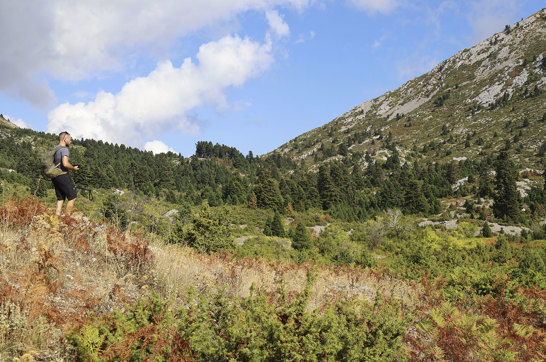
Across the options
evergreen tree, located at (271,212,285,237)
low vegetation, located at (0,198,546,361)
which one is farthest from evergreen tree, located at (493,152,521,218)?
low vegetation, located at (0,198,546,361)

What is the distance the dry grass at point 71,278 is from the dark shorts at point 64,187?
2.57 feet

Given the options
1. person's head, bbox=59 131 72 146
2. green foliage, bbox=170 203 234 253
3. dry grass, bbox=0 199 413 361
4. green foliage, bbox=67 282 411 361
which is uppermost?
person's head, bbox=59 131 72 146

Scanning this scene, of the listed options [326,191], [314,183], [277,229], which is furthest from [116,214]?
[314,183]

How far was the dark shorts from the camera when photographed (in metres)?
6.11

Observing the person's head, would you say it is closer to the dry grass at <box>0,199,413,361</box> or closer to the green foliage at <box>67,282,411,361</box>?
the dry grass at <box>0,199,413,361</box>

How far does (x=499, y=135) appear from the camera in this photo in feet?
246

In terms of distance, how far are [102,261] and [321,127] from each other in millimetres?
151344

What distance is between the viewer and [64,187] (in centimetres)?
616

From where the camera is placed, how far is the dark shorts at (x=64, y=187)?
611 centimetres

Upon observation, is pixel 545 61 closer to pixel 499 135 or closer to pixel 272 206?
pixel 499 135

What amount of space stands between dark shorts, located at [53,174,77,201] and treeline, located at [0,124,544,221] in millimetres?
36592

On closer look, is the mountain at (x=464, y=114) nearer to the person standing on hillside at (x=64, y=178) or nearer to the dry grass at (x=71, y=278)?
the dry grass at (x=71, y=278)

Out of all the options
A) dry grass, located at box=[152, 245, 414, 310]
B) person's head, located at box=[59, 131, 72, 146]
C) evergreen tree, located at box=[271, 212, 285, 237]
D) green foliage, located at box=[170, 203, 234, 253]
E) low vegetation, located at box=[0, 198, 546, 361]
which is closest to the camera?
low vegetation, located at box=[0, 198, 546, 361]

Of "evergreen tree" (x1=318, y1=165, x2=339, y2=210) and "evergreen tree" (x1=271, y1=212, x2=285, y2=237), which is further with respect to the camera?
"evergreen tree" (x1=318, y1=165, x2=339, y2=210)
